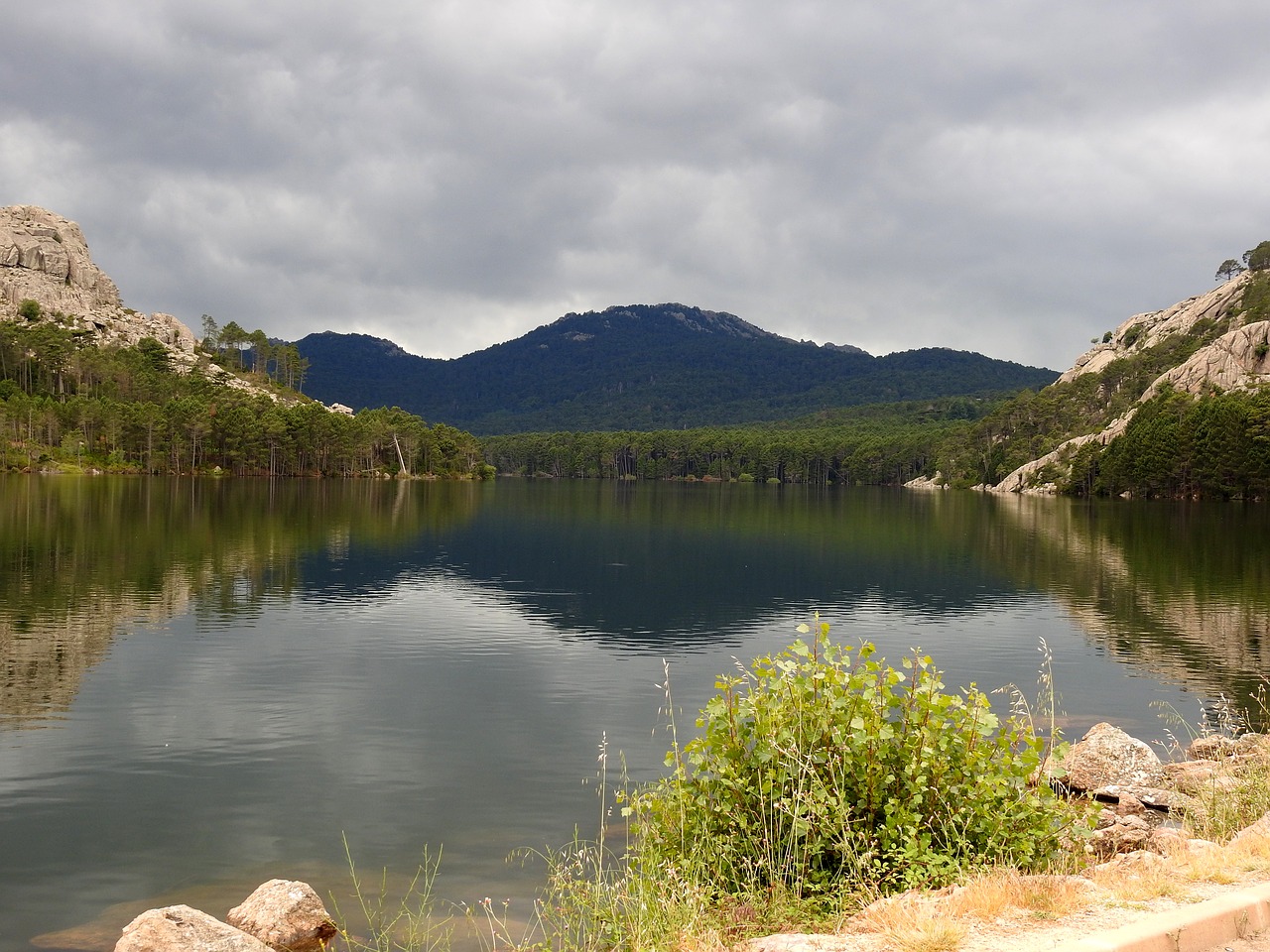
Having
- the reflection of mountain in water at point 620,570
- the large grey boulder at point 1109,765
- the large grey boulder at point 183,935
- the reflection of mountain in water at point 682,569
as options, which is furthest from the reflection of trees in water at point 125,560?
the large grey boulder at point 1109,765

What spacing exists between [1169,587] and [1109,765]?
3828 centimetres

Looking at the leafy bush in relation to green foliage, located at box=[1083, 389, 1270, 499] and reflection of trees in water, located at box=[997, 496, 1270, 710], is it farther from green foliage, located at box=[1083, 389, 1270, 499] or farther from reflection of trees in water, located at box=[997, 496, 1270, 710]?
→ green foliage, located at box=[1083, 389, 1270, 499]

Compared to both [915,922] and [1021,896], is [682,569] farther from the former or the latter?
[915,922]

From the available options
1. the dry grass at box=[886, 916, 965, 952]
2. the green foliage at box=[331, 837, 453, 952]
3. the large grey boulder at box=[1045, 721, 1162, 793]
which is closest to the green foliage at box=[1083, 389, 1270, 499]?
the large grey boulder at box=[1045, 721, 1162, 793]

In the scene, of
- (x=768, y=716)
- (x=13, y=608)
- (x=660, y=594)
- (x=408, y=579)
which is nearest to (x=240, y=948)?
(x=768, y=716)

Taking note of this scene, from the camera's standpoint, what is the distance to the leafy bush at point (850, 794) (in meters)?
11.4

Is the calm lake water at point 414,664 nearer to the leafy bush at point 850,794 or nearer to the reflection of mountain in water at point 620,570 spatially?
the reflection of mountain in water at point 620,570

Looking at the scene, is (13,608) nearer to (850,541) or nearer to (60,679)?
(60,679)

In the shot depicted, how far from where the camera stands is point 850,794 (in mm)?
12203

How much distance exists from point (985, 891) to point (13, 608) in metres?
38.7

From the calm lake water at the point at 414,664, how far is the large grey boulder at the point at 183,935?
208 centimetres

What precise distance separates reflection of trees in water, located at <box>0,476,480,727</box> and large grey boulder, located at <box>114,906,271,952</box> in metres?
14.4

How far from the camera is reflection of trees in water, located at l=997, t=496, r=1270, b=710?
33281 mm

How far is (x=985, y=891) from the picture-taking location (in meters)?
9.62
